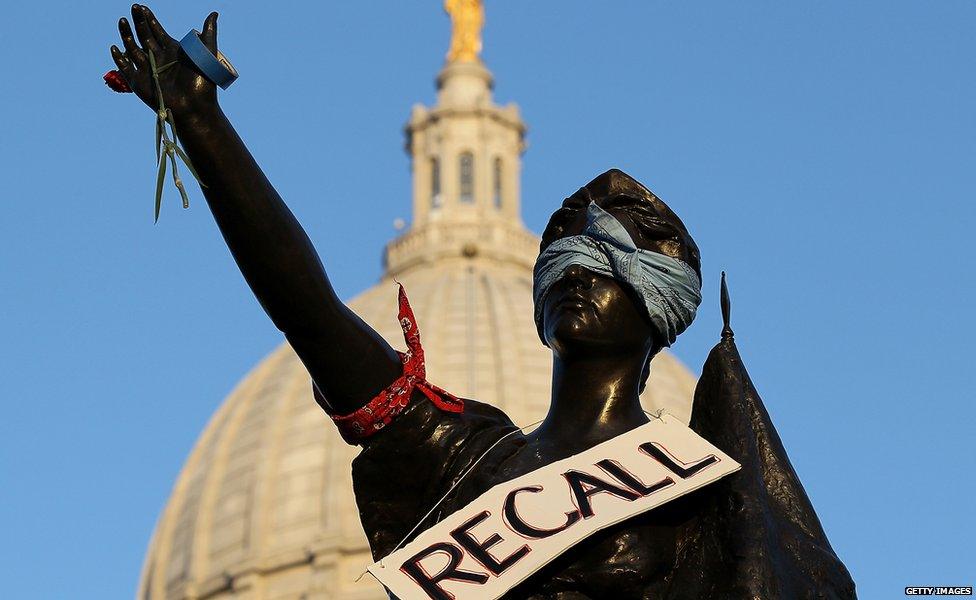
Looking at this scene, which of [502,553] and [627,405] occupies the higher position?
[627,405]

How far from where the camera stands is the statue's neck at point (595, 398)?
8.18 m

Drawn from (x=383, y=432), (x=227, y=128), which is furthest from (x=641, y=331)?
(x=227, y=128)

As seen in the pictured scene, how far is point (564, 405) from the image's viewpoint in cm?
824

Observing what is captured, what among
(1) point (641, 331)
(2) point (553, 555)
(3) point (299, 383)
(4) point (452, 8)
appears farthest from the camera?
(4) point (452, 8)

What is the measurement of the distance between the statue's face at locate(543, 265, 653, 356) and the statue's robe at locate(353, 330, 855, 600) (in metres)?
0.24

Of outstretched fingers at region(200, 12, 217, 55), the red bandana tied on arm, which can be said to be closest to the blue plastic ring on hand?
outstretched fingers at region(200, 12, 217, 55)

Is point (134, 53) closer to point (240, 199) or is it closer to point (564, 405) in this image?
point (240, 199)

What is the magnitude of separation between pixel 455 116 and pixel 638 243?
240ft

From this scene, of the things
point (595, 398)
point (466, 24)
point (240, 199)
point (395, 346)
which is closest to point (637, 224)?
point (595, 398)

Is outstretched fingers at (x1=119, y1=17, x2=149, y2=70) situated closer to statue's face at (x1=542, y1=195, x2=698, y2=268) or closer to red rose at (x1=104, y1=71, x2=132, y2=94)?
red rose at (x1=104, y1=71, x2=132, y2=94)

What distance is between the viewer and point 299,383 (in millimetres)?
71812

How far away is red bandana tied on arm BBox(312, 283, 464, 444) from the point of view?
811cm

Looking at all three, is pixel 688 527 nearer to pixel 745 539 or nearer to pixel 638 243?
pixel 745 539

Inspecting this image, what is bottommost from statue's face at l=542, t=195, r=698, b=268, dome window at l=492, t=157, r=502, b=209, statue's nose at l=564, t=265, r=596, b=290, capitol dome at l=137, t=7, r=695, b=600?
statue's nose at l=564, t=265, r=596, b=290
